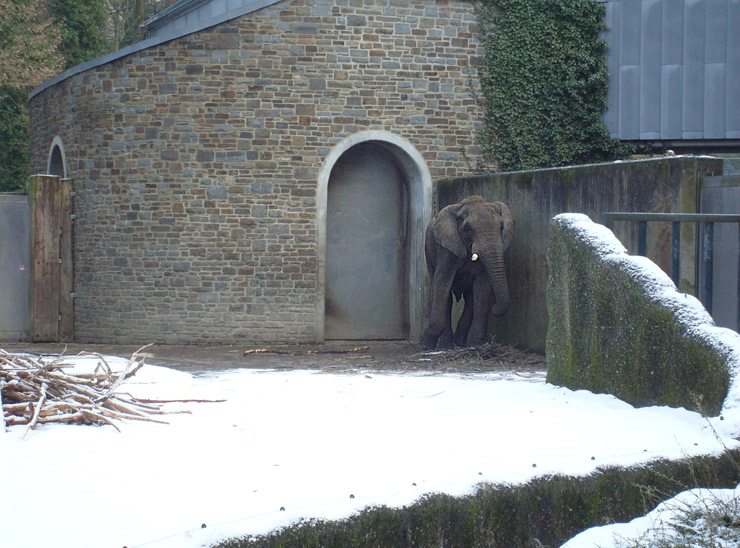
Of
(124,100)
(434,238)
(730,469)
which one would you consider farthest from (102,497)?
(124,100)

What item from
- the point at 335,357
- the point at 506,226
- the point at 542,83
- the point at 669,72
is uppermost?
the point at 669,72

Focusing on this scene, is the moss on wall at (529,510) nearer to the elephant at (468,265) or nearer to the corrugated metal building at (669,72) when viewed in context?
the elephant at (468,265)

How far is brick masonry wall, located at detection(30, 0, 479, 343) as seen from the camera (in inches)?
501

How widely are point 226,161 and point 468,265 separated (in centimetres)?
400

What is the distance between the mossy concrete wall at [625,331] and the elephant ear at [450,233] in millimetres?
4239

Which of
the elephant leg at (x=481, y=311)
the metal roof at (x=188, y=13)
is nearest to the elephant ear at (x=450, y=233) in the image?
the elephant leg at (x=481, y=311)

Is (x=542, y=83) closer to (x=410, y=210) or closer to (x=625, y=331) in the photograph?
(x=410, y=210)

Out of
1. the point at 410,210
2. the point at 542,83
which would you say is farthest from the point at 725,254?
the point at 542,83

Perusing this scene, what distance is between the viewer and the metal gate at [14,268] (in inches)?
514

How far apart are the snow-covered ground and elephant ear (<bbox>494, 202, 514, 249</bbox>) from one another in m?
4.59

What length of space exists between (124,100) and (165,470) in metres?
9.83

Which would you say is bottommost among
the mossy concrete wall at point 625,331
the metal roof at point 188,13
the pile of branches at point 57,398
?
the pile of branches at point 57,398

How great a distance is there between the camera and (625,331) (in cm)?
522

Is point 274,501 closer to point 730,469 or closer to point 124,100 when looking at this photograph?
point 730,469
